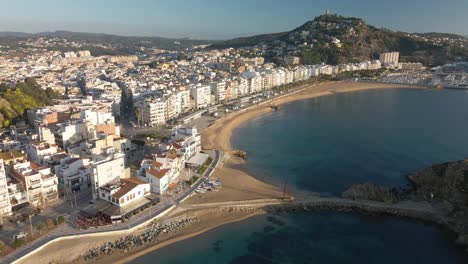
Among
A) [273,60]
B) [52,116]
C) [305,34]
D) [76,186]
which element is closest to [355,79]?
[273,60]

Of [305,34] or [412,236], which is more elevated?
[305,34]

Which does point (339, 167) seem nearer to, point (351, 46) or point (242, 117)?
point (242, 117)

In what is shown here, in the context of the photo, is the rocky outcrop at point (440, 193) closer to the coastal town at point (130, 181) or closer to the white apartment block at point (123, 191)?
the coastal town at point (130, 181)

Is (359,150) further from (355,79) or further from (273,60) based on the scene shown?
(273,60)

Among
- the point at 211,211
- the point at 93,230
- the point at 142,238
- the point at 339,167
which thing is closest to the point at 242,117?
the point at 339,167

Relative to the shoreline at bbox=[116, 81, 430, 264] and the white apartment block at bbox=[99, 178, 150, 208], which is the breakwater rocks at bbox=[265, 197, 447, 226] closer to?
the shoreline at bbox=[116, 81, 430, 264]

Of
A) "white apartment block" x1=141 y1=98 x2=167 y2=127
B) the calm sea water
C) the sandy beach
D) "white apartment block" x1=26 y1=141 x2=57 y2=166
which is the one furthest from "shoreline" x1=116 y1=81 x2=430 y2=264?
"white apartment block" x1=26 y1=141 x2=57 y2=166
